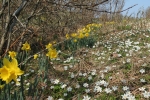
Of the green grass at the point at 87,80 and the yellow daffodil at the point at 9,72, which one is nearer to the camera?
the yellow daffodil at the point at 9,72

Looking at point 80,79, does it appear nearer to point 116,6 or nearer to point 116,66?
point 116,66

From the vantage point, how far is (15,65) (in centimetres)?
140

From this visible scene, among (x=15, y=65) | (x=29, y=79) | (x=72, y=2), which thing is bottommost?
(x=29, y=79)

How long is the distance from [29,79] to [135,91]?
185 cm

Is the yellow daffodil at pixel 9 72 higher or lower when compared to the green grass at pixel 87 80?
higher

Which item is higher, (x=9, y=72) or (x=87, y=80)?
(x=9, y=72)

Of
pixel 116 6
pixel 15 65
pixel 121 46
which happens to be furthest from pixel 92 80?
pixel 116 6

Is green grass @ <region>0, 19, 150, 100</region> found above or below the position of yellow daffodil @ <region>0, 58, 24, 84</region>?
below

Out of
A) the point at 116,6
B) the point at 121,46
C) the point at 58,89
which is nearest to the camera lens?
the point at 58,89

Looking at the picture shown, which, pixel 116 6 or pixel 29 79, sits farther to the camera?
pixel 116 6

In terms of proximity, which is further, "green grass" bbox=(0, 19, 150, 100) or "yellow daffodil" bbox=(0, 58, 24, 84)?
"green grass" bbox=(0, 19, 150, 100)

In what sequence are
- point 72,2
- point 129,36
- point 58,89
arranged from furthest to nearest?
point 129,36
point 58,89
point 72,2

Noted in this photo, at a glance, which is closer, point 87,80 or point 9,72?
point 9,72

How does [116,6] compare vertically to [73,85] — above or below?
above
